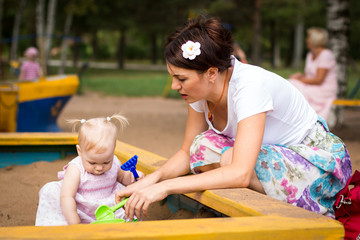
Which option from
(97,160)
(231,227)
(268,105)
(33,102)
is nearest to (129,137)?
(33,102)

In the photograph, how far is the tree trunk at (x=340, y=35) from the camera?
6777mm

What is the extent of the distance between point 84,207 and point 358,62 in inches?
1591

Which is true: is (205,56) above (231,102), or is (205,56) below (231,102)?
above

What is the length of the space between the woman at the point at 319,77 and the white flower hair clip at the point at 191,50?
13.6ft

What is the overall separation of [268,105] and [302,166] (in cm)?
38

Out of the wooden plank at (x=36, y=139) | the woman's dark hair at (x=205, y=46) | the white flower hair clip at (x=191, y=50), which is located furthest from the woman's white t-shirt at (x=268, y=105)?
the wooden plank at (x=36, y=139)

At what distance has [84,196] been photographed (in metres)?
2.27

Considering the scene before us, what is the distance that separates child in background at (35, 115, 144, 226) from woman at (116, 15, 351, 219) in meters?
0.22

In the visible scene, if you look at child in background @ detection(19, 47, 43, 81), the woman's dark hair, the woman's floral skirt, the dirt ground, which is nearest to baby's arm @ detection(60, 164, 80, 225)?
the dirt ground

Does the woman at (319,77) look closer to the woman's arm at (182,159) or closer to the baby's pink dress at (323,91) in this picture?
the baby's pink dress at (323,91)

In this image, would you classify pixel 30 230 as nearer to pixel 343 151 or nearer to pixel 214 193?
pixel 214 193

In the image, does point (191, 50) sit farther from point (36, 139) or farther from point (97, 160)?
point (36, 139)

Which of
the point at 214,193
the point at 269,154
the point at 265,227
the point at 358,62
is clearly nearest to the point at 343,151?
the point at 269,154

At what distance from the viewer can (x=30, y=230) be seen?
144 centimetres
